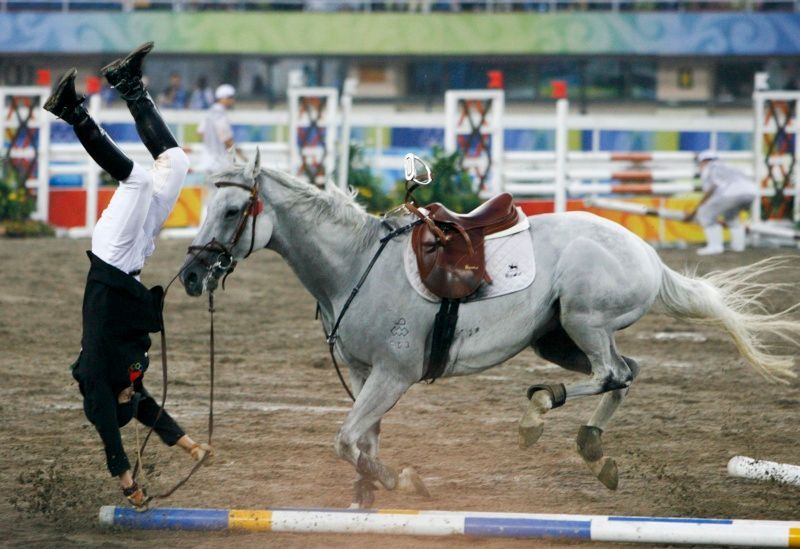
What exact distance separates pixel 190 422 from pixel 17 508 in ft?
6.19

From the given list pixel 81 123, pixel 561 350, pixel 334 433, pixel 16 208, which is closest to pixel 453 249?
pixel 561 350

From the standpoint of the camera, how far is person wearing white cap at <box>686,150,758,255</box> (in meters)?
15.4

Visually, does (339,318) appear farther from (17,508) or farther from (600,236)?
(17,508)

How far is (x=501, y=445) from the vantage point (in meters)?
6.97

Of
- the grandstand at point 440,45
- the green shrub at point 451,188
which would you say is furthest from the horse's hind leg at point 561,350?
the grandstand at point 440,45

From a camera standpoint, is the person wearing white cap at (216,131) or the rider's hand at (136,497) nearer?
the rider's hand at (136,497)

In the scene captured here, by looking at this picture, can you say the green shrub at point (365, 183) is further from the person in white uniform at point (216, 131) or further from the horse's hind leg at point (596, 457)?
the horse's hind leg at point (596, 457)

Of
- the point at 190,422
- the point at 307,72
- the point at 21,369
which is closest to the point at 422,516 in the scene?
the point at 190,422

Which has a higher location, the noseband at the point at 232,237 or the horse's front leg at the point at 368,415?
the noseband at the point at 232,237

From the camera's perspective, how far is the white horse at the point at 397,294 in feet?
17.8

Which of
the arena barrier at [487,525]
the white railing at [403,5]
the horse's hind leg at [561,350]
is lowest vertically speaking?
the arena barrier at [487,525]

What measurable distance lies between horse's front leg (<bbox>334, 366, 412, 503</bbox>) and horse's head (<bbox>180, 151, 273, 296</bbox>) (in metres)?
0.79

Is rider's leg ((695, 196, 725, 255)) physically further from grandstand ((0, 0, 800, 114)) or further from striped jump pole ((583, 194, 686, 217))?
grandstand ((0, 0, 800, 114))

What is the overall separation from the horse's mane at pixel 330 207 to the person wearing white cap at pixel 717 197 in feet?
34.0
